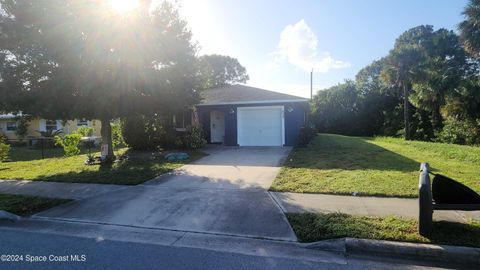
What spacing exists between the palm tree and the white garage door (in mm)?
12430

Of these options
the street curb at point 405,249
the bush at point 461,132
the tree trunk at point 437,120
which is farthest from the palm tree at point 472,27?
the street curb at point 405,249

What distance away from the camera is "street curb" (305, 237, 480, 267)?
3848 millimetres

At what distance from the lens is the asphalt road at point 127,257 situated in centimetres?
382

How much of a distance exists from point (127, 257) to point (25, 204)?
12.2 ft

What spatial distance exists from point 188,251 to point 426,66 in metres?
26.0

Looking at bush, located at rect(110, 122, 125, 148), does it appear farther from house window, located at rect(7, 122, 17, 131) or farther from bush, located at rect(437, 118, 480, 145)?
bush, located at rect(437, 118, 480, 145)

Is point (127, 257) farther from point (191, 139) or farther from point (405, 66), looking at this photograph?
point (405, 66)

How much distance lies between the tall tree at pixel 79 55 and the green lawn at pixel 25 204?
3.55 metres

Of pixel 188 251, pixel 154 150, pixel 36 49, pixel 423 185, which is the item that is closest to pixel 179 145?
pixel 154 150

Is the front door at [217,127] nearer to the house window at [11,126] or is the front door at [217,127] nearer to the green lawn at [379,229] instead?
the green lawn at [379,229]

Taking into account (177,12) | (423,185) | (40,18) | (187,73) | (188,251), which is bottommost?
(188,251)

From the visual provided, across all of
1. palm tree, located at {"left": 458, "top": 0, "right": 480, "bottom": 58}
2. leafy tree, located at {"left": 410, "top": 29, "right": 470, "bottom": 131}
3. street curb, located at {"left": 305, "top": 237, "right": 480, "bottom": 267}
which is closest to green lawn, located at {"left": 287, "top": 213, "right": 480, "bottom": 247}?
street curb, located at {"left": 305, "top": 237, "right": 480, "bottom": 267}

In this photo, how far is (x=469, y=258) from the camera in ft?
12.5

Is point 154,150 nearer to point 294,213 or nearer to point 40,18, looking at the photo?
point 40,18
